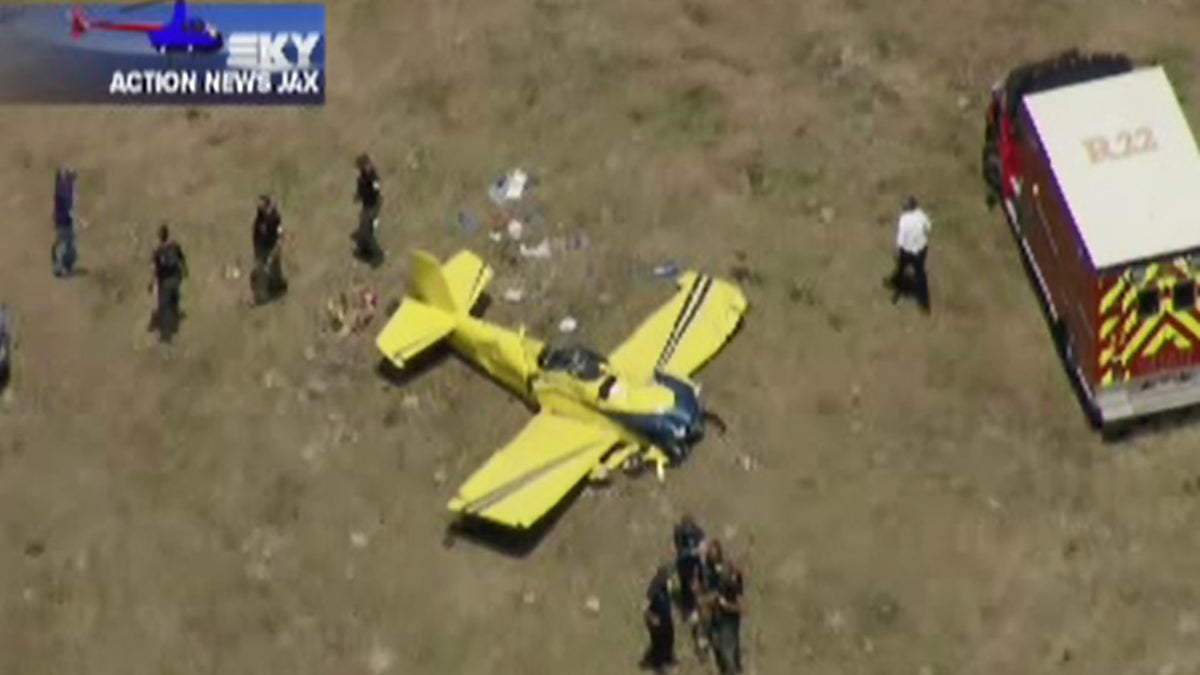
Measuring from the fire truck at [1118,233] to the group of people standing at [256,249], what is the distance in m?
7.62

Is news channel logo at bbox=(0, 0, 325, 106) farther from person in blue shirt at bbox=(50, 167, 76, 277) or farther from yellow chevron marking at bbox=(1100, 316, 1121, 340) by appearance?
yellow chevron marking at bbox=(1100, 316, 1121, 340)

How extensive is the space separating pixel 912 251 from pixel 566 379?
4.29m

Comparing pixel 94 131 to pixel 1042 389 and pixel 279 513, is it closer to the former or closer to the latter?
pixel 279 513

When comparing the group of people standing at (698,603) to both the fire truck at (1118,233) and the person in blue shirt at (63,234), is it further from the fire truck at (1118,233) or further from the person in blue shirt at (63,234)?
the person in blue shirt at (63,234)

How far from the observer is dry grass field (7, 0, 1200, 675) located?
26938 millimetres

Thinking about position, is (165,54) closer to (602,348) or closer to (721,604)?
(602,348)

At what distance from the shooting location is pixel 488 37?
33.7m

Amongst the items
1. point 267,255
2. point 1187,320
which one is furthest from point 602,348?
point 1187,320

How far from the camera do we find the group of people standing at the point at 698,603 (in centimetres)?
2552

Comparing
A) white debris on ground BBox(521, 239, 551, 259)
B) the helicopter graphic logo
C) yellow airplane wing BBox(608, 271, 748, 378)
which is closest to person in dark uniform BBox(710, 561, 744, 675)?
yellow airplane wing BBox(608, 271, 748, 378)

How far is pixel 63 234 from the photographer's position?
103 feet

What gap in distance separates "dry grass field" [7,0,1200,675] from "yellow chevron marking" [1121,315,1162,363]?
1.06 meters

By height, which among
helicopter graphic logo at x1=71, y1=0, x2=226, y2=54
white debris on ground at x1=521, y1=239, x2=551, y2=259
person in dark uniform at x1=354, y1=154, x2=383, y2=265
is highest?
helicopter graphic logo at x1=71, y1=0, x2=226, y2=54

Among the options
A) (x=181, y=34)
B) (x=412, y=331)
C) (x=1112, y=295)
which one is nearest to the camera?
(x=1112, y=295)
